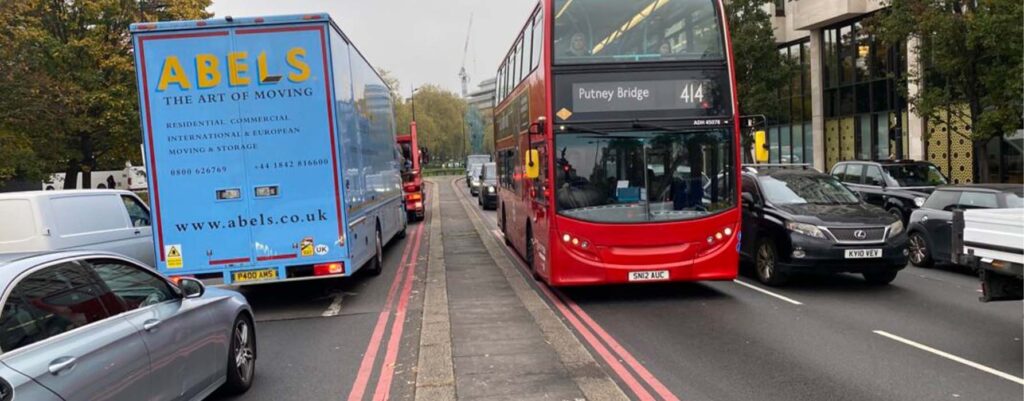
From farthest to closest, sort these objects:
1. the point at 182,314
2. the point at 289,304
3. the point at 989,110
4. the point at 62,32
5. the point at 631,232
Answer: the point at 62,32 < the point at 989,110 < the point at 289,304 < the point at 631,232 < the point at 182,314

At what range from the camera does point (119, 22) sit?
28.2 m

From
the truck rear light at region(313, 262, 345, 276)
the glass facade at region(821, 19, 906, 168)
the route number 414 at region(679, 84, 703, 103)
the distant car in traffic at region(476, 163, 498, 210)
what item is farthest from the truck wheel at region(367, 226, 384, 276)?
the glass facade at region(821, 19, 906, 168)

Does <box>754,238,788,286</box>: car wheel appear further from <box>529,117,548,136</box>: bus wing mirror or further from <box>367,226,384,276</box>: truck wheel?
<box>367,226,384,276</box>: truck wheel

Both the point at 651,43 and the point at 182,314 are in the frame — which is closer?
the point at 182,314

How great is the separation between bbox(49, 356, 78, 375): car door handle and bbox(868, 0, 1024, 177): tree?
16.1 meters

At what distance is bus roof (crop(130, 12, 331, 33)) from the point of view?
8.51m

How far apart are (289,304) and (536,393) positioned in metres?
5.41

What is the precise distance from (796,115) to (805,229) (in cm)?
2482

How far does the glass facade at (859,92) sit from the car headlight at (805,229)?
56.7 ft

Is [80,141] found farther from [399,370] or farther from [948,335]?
[948,335]

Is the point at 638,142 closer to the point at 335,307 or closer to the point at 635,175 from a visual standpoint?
the point at 635,175

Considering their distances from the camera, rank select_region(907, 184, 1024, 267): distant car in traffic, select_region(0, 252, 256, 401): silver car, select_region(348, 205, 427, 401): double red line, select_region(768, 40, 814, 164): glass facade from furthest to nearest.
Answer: select_region(768, 40, 814, 164): glass facade → select_region(907, 184, 1024, 267): distant car in traffic → select_region(348, 205, 427, 401): double red line → select_region(0, 252, 256, 401): silver car

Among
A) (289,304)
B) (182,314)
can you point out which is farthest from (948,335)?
(289,304)

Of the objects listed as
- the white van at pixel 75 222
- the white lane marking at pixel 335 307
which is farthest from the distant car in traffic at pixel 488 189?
the white van at pixel 75 222
